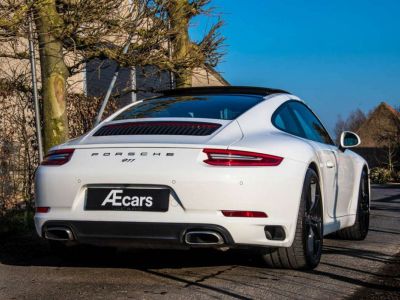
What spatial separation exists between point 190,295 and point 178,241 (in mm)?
391

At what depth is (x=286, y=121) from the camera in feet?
18.1

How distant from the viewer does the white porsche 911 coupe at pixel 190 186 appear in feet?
14.7

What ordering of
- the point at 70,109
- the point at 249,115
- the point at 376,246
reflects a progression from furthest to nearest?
the point at 70,109 → the point at 376,246 → the point at 249,115

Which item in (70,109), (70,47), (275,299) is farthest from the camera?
(70,109)

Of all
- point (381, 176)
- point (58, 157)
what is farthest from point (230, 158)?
point (381, 176)

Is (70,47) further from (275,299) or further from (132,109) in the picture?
(275,299)

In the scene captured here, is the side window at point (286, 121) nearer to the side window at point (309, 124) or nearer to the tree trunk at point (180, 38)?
the side window at point (309, 124)

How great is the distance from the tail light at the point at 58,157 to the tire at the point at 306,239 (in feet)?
5.31

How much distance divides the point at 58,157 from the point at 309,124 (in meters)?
2.42

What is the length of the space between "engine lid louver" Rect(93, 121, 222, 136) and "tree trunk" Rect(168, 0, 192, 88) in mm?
4579

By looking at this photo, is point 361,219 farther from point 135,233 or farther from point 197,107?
point 135,233

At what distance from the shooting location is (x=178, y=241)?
452 centimetres

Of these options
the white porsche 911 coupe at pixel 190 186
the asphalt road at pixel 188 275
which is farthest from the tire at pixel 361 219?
the white porsche 911 coupe at pixel 190 186

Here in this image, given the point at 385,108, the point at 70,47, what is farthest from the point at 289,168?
the point at 385,108
